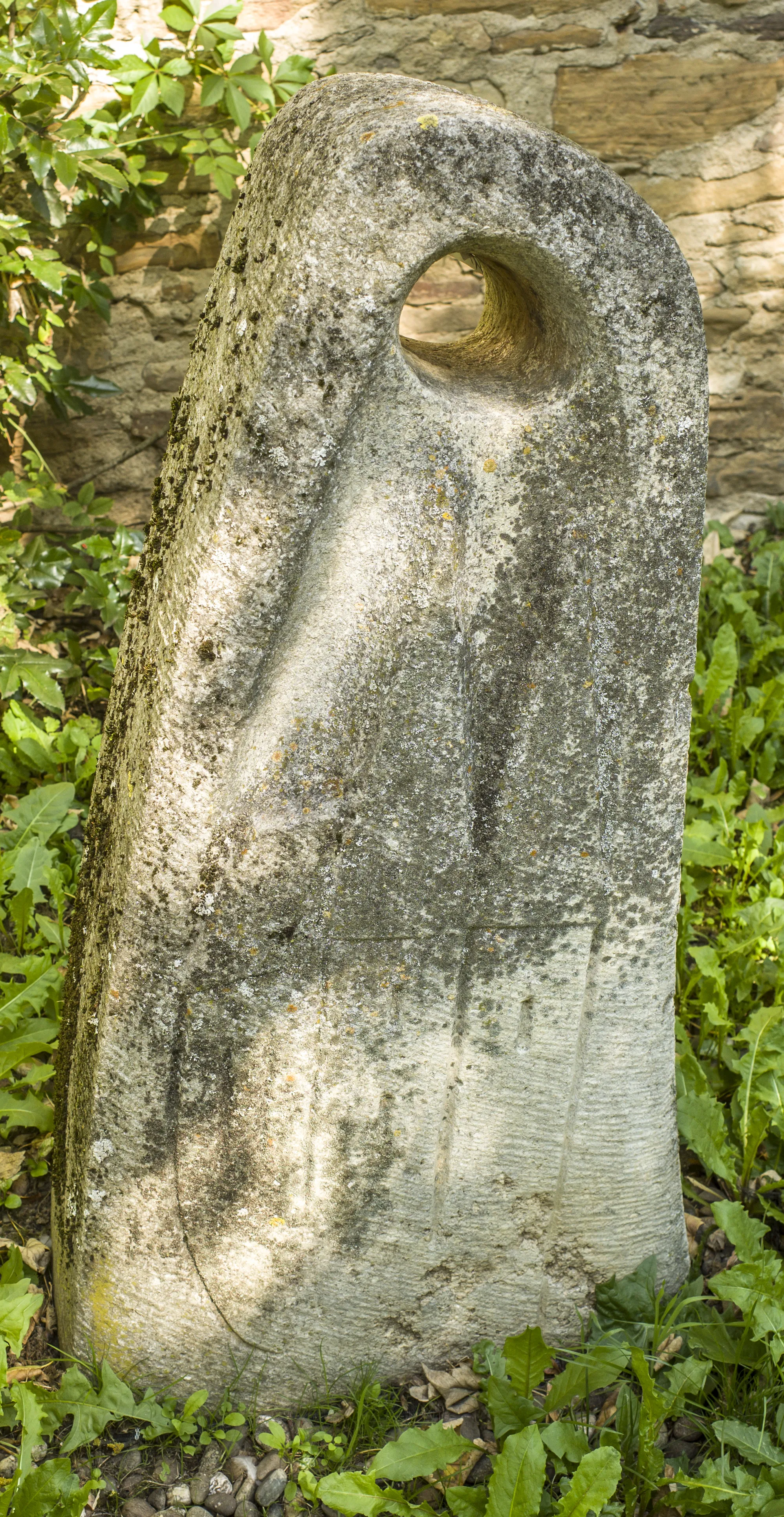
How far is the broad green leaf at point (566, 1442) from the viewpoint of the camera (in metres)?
1.47

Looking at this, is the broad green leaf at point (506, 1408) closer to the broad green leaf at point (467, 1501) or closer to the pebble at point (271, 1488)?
the broad green leaf at point (467, 1501)

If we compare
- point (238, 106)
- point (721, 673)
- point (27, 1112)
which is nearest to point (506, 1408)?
point (27, 1112)

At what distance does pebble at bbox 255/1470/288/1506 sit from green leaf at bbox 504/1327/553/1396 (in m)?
0.35

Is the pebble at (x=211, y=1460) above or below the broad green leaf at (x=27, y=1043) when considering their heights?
below

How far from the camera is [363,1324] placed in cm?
156

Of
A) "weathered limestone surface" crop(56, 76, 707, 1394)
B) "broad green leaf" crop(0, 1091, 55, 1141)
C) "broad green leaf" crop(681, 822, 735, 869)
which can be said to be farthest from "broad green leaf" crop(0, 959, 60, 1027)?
"broad green leaf" crop(681, 822, 735, 869)

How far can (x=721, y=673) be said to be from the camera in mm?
2893

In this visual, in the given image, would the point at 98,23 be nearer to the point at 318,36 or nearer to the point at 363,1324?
the point at 318,36

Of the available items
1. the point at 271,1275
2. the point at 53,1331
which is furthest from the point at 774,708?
the point at 53,1331

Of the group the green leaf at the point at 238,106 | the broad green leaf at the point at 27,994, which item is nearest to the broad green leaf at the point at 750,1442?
the broad green leaf at the point at 27,994

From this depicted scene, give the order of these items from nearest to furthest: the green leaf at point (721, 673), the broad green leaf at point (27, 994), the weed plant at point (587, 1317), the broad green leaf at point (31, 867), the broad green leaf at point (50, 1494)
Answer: the broad green leaf at point (50, 1494)
the weed plant at point (587, 1317)
the broad green leaf at point (27, 994)
the broad green leaf at point (31, 867)
the green leaf at point (721, 673)

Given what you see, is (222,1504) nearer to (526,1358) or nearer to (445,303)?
(526,1358)

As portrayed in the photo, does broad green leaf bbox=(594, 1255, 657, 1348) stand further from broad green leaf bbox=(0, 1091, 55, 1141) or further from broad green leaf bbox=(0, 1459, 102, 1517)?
broad green leaf bbox=(0, 1091, 55, 1141)

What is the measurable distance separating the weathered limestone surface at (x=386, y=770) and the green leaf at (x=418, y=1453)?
15 centimetres
